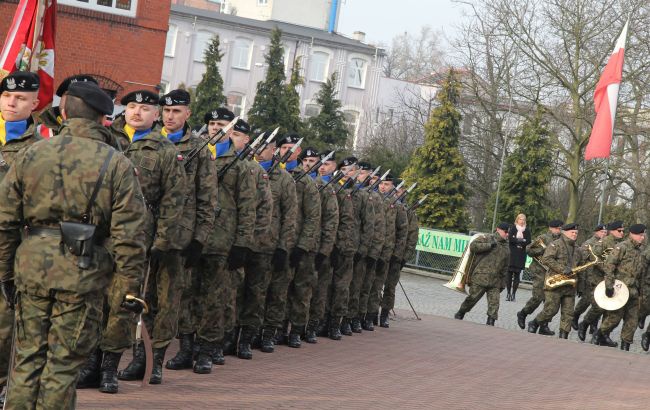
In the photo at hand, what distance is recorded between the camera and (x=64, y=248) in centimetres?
624

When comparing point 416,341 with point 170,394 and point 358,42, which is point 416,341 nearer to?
point 170,394

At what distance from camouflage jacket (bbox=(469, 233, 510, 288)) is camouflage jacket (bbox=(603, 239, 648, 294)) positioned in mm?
1794

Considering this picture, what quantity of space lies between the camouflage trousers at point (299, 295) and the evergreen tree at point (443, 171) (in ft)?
81.6

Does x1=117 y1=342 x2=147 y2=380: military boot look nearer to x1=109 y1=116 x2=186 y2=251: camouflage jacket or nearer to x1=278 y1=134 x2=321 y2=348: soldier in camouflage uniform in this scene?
x1=109 y1=116 x2=186 y2=251: camouflage jacket

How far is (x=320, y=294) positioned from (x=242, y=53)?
56.7 meters

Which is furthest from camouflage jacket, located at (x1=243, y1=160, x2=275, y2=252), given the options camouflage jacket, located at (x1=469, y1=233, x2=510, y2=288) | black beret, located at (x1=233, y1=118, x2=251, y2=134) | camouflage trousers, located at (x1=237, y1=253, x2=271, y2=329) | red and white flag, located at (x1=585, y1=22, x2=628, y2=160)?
red and white flag, located at (x1=585, y1=22, x2=628, y2=160)

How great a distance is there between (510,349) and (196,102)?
108ft

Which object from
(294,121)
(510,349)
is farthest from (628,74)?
(510,349)

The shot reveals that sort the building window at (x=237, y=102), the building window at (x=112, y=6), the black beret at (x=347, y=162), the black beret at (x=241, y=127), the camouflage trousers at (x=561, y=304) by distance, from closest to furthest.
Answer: the black beret at (x=241, y=127), the black beret at (x=347, y=162), the camouflage trousers at (x=561, y=304), the building window at (x=112, y=6), the building window at (x=237, y=102)

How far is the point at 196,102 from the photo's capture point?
48.1 metres

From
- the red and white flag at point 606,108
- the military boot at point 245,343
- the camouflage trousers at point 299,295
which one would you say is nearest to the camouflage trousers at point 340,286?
the camouflage trousers at point 299,295

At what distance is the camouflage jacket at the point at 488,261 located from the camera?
20.4 meters

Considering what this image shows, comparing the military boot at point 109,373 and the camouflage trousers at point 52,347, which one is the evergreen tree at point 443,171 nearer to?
the military boot at point 109,373

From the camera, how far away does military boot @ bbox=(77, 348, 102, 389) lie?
8.88m
